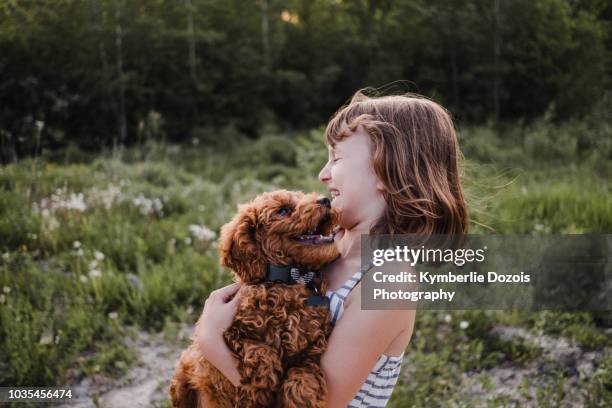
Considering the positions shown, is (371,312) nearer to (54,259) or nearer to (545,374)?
(545,374)

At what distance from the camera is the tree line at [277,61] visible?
11.1m

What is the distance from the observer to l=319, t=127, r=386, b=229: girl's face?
6.39 feet

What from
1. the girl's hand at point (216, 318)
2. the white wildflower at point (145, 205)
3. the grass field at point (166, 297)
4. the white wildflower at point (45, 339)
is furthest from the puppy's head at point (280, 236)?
the white wildflower at point (145, 205)

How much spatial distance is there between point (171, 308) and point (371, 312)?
9.19 feet

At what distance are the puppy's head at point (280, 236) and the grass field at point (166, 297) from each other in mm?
773

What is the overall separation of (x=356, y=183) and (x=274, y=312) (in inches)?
22.6

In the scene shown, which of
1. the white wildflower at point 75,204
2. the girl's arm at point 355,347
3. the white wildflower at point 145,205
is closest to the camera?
the girl's arm at point 355,347

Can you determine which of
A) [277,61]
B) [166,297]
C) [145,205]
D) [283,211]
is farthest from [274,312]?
[277,61]

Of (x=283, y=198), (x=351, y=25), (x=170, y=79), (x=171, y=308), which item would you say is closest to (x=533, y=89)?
(x=351, y=25)

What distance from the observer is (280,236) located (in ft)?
6.29

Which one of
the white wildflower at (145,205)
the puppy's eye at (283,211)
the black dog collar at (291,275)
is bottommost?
the white wildflower at (145,205)

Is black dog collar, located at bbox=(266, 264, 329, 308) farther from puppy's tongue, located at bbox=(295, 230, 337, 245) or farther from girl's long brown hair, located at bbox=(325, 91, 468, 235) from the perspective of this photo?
girl's long brown hair, located at bbox=(325, 91, 468, 235)

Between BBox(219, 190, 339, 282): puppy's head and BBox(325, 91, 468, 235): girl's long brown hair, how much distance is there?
8.6 inches

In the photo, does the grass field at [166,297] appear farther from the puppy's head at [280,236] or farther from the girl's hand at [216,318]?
the girl's hand at [216,318]
